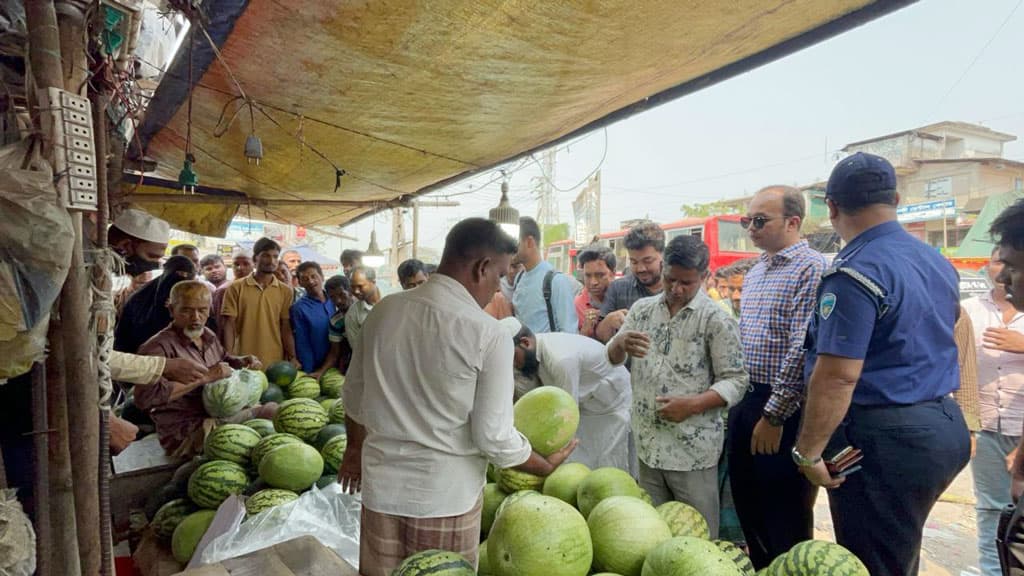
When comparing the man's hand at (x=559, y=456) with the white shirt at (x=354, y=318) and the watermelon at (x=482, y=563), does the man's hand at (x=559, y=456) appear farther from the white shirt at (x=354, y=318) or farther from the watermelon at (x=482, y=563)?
Result: the white shirt at (x=354, y=318)

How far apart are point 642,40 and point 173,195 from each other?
18.1 ft

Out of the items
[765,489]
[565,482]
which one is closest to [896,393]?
[765,489]

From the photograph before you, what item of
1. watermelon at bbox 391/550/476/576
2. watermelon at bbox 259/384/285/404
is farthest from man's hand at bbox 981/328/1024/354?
watermelon at bbox 259/384/285/404

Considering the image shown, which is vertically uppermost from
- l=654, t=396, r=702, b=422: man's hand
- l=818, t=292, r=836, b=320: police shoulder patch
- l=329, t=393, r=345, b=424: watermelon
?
l=818, t=292, r=836, b=320: police shoulder patch

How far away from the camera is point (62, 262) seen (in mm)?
1368

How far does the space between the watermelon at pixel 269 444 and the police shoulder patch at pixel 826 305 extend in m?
3.09

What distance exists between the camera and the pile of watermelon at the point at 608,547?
1.70 meters

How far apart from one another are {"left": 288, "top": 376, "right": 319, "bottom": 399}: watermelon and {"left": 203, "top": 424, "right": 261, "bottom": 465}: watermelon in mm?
1245

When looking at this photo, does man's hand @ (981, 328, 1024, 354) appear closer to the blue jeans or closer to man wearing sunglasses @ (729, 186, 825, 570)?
the blue jeans

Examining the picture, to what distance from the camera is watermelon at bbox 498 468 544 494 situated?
2.57m

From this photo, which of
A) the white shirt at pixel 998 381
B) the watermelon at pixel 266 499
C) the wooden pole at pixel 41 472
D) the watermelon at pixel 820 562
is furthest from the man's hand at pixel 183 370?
the white shirt at pixel 998 381

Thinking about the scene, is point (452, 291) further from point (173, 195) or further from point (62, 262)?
point (173, 195)

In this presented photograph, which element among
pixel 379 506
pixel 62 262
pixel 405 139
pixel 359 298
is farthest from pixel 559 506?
pixel 359 298

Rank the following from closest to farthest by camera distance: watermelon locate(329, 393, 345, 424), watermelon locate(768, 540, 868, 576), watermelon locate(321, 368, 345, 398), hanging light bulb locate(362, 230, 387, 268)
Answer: watermelon locate(768, 540, 868, 576)
watermelon locate(329, 393, 345, 424)
watermelon locate(321, 368, 345, 398)
hanging light bulb locate(362, 230, 387, 268)
